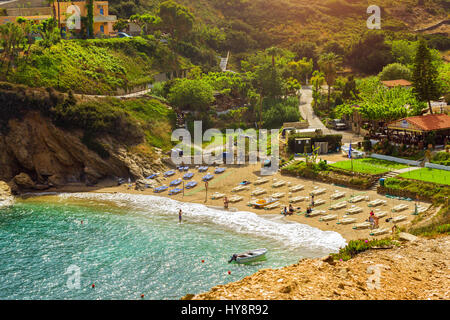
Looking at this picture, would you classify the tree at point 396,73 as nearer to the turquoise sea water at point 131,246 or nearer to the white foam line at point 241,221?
the white foam line at point 241,221

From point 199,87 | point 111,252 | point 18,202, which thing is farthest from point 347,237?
point 199,87

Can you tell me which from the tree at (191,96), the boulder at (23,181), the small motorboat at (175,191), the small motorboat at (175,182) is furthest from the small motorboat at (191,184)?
the tree at (191,96)

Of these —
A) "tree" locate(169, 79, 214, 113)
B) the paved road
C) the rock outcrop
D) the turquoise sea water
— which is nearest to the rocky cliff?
the rock outcrop

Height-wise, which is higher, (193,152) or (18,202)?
(193,152)

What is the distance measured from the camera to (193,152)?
6788 cm

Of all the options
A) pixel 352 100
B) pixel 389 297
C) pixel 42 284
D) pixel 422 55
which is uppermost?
pixel 422 55

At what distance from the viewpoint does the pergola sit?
5603 cm

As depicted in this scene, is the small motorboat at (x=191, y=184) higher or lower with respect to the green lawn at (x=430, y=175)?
lower

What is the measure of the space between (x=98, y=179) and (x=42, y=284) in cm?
2785

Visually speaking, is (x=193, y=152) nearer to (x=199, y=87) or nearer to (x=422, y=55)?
(x=199, y=87)

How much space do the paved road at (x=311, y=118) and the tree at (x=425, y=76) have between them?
10.2m

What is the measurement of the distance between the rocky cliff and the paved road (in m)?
26.5

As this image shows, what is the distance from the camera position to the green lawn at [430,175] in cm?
4722

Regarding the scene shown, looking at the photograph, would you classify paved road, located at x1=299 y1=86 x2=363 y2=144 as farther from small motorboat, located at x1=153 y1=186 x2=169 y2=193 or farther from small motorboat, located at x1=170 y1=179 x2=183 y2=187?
small motorboat, located at x1=153 y1=186 x2=169 y2=193
